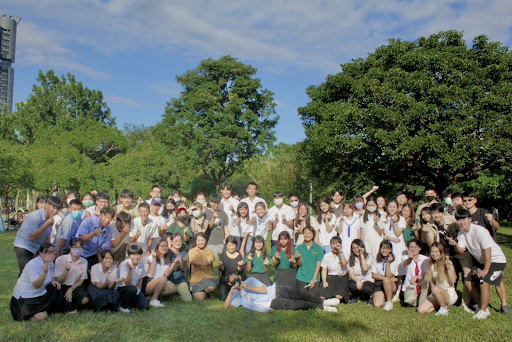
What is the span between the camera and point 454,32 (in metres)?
17.8

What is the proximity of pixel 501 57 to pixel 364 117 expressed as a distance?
5.69 m

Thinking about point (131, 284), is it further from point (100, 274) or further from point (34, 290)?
point (34, 290)

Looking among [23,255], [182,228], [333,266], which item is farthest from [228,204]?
[23,255]

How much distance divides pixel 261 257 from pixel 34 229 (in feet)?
11.3

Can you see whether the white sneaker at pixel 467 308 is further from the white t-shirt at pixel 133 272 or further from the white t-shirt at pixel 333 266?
the white t-shirt at pixel 133 272

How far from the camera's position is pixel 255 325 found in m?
5.55

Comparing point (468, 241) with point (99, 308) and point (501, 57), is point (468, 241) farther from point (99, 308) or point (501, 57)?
point (501, 57)

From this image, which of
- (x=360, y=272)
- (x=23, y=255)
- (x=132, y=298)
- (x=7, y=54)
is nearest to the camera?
(x=23, y=255)

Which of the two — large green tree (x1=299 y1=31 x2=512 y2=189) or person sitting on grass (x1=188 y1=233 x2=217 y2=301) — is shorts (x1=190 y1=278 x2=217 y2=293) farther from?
Answer: large green tree (x1=299 y1=31 x2=512 y2=189)

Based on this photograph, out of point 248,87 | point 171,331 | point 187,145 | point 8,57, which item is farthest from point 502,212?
point 8,57

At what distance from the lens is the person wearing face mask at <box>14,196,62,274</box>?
5.83 m

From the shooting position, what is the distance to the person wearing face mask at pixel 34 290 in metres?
5.42

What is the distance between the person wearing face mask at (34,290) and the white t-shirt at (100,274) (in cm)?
64

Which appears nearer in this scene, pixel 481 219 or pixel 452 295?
pixel 452 295
